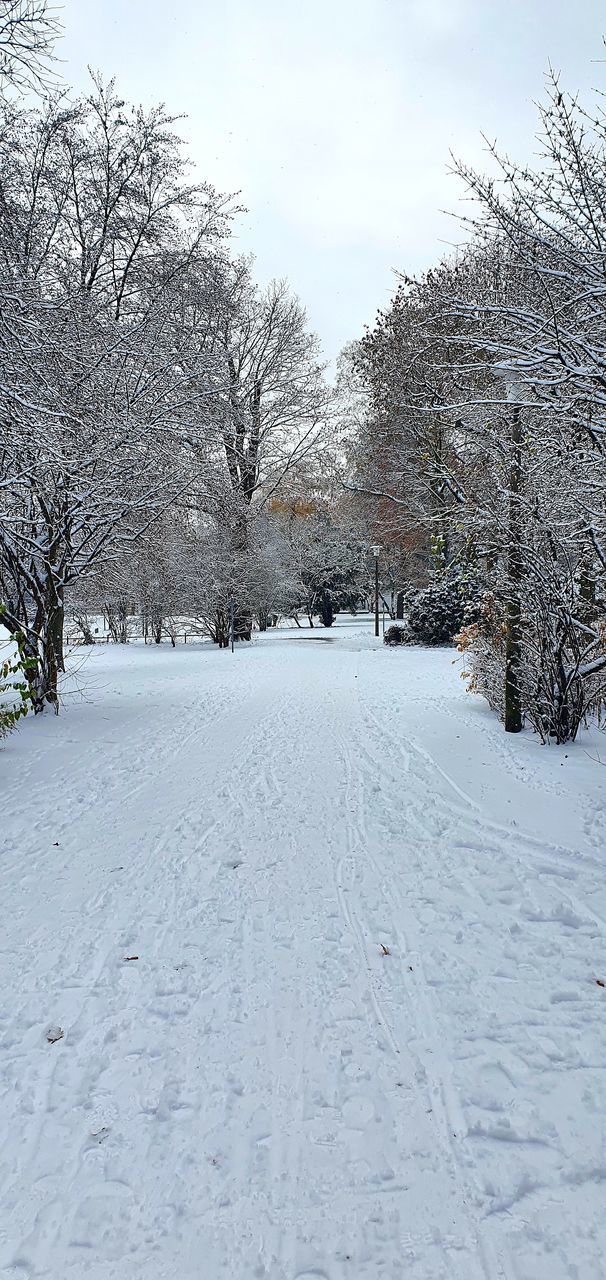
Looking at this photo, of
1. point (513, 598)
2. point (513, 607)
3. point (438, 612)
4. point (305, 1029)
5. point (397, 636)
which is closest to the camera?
point (305, 1029)

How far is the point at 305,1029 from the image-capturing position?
2305 millimetres

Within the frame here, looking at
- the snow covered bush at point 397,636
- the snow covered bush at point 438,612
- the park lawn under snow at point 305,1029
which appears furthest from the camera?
the snow covered bush at point 397,636

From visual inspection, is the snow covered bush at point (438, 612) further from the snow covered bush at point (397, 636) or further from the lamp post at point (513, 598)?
the lamp post at point (513, 598)

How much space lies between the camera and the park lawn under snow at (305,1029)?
158 cm

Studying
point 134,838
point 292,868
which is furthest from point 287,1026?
point 134,838

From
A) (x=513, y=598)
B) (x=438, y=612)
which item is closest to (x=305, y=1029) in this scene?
(x=513, y=598)

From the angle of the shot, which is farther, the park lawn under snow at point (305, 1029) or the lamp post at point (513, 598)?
the lamp post at point (513, 598)

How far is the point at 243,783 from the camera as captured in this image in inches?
207

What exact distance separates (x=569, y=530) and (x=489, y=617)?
1.80 m

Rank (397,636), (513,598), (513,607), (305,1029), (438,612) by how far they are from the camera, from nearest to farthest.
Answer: (305,1029)
(513,598)
(513,607)
(438,612)
(397,636)

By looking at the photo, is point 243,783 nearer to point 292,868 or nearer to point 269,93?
point 292,868

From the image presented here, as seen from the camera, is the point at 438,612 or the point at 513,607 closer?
the point at 513,607

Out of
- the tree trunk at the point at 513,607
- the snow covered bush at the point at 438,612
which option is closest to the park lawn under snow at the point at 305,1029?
Answer: the tree trunk at the point at 513,607

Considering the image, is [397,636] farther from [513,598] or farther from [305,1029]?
[305,1029]
